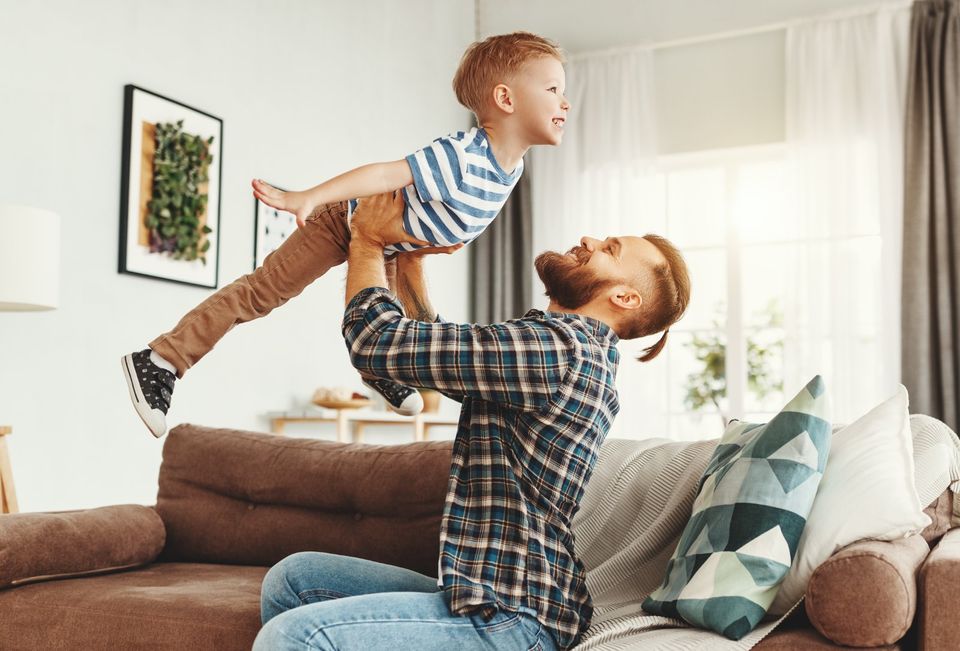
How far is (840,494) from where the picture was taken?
1.57 m

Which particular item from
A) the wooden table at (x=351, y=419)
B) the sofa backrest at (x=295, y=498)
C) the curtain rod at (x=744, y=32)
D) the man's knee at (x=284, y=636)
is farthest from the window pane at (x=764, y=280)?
the man's knee at (x=284, y=636)

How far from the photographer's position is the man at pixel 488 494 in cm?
137

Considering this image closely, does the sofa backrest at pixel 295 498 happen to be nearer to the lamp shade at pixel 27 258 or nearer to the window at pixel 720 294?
the lamp shade at pixel 27 258

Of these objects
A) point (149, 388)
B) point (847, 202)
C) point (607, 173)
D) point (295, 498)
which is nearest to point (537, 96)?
point (149, 388)

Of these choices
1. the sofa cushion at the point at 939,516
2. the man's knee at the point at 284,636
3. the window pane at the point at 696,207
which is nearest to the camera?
the man's knee at the point at 284,636

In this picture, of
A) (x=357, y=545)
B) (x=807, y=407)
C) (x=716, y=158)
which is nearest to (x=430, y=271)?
(x=716, y=158)

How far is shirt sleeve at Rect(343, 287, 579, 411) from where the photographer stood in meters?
1.44

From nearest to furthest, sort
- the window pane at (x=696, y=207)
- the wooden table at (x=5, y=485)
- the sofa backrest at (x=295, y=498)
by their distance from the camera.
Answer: the sofa backrest at (x=295, y=498)
the wooden table at (x=5, y=485)
the window pane at (x=696, y=207)

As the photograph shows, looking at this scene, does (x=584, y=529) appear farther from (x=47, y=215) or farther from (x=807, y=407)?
(x=47, y=215)

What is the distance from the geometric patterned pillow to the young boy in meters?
0.60

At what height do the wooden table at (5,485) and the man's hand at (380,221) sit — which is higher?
the man's hand at (380,221)

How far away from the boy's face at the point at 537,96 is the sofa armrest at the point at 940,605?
0.96m

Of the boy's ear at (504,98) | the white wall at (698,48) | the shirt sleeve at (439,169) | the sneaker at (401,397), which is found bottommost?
the sneaker at (401,397)

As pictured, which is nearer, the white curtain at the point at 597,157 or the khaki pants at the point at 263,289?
the khaki pants at the point at 263,289
